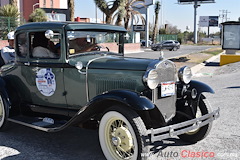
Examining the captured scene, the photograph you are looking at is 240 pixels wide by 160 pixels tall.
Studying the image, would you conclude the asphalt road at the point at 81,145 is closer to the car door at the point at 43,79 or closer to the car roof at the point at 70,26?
the car door at the point at 43,79

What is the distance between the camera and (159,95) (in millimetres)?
3955

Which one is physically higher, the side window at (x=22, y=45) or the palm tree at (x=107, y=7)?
the palm tree at (x=107, y=7)

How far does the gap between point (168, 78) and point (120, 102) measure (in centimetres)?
85

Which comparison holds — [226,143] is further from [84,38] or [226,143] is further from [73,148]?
[84,38]

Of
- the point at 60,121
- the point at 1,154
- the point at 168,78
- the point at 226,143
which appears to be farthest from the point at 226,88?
A: the point at 1,154

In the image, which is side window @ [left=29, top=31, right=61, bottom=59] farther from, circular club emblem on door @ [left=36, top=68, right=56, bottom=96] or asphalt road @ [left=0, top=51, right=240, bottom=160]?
asphalt road @ [left=0, top=51, right=240, bottom=160]

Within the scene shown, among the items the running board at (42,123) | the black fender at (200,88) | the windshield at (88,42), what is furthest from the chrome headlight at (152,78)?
the running board at (42,123)

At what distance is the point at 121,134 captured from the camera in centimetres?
361

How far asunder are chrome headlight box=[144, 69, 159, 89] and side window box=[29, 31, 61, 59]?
1628 mm

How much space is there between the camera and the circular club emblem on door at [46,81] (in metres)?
4.56

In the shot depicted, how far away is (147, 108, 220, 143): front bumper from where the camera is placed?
3314 mm

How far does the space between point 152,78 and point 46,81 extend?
1830 mm

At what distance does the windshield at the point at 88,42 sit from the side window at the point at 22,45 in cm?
94

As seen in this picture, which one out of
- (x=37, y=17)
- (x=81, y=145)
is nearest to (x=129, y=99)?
(x=81, y=145)
